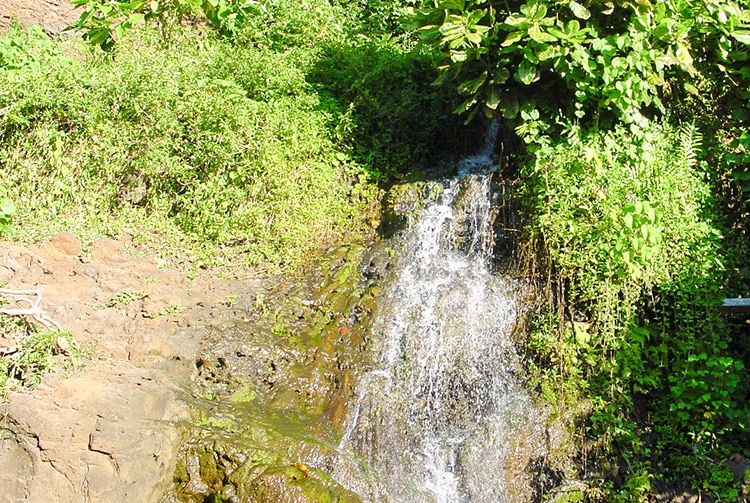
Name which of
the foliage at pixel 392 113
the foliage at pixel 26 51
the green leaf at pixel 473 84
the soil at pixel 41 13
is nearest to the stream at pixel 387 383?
the green leaf at pixel 473 84

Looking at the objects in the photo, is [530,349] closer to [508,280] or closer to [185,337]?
[508,280]

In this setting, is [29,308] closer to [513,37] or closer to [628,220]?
[513,37]

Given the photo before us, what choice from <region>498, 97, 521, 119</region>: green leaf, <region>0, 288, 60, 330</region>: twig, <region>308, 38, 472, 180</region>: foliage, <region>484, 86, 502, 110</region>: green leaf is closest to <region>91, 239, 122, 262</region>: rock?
<region>0, 288, 60, 330</region>: twig

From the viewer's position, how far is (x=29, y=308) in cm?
502

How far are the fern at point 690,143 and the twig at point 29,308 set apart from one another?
537 cm

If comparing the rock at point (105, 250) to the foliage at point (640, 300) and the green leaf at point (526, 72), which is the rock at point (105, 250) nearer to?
the foliage at point (640, 300)

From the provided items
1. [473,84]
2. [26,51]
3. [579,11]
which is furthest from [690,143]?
[26,51]

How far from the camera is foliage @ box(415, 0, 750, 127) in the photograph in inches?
218

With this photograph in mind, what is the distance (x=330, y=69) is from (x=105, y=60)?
2.72 m

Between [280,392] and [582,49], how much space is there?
379 centimetres

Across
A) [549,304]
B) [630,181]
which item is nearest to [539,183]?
[630,181]

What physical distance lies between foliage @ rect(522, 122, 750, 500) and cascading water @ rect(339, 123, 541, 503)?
18.9 inches

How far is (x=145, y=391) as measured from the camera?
4738 mm

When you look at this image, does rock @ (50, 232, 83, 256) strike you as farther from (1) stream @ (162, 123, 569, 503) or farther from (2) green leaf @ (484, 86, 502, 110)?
(2) green leaf @ (484, 86, 502, 110)
